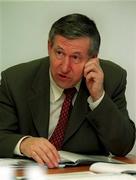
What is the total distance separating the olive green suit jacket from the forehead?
0.69ft

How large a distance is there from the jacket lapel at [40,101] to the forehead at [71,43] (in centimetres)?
22

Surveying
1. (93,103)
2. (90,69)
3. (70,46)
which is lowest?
(93,103)

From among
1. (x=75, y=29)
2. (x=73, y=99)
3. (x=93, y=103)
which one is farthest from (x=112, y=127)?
(x=75, y=29)

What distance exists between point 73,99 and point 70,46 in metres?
0.27

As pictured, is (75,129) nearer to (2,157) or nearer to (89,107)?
(89,107)

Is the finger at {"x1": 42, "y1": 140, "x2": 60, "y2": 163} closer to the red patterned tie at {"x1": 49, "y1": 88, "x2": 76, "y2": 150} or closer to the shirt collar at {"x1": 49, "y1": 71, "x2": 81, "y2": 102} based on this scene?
the red patterned tie at {"x1": 49, "y1": 88, "x2": 76, "y2": 150}

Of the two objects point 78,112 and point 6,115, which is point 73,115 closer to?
point 78,112

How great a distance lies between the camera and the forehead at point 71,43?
146 cm

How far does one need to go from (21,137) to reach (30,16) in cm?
141

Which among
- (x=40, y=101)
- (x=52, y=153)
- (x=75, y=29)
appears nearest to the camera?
(x=52, y=153)

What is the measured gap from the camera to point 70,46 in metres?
1.46

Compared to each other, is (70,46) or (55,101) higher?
(70,46)

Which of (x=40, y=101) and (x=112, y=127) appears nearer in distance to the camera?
(x=112, y=127)

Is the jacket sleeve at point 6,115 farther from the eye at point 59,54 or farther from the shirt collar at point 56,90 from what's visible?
the eye at point 59,54
